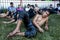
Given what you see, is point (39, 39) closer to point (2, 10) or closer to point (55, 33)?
point (55, 33)

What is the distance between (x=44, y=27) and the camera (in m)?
9.14

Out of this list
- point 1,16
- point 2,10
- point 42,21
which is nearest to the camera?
point 42,21

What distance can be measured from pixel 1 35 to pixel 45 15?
1842mm

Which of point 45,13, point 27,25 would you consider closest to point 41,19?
point 45,13

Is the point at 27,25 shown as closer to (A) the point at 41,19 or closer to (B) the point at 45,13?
(B) the point at 45,13

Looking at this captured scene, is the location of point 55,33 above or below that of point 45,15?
below

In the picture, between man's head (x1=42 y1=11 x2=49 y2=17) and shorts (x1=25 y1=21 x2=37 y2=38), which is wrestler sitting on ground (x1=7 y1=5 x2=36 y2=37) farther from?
man's head (x1=42 y1=11 x2=49 y2=17)

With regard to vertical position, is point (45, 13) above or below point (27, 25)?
above

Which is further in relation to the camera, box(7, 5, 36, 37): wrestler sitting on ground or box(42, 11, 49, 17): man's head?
box(42, 11, 49, 17): man's head

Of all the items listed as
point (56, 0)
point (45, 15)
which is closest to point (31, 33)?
point (45, 15)

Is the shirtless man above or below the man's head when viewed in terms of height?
below

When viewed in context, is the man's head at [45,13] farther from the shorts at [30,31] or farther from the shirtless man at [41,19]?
the shorts at [30,31]

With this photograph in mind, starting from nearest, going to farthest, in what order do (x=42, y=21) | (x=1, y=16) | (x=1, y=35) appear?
1. (x=1, y=35)
2. (x=42, y=21)
3. (x=1, y=16)

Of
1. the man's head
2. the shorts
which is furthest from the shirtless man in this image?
the shorts
